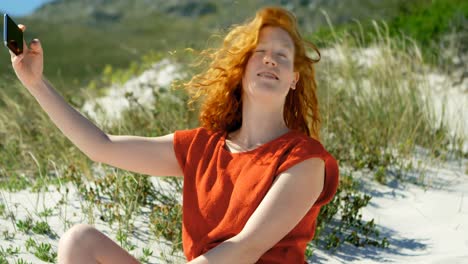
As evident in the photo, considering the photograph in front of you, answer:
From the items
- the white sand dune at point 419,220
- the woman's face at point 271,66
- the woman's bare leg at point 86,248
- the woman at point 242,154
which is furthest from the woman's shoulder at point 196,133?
the white sand dune at point 419,220

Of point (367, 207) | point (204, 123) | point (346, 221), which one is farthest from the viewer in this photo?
point (367, 207)

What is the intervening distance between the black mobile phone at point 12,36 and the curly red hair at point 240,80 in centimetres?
79

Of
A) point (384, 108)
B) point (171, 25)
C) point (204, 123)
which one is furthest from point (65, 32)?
point (204, 123)

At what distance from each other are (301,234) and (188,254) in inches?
17.3

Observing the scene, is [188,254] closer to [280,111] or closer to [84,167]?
[280,111]

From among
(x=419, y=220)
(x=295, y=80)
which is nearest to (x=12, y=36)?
(x=295, y=80)

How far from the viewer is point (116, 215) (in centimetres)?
399

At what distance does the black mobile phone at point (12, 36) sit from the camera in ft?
8.37

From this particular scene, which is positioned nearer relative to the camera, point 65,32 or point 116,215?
point 116,215

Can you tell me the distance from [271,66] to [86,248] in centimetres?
95

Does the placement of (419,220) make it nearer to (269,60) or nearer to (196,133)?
(196,133)

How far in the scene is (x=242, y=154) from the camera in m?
2.79

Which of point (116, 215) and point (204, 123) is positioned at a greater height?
point (204, 123)

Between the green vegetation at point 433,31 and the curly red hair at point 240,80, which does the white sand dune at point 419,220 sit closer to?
the curly red hair at point 240,80
